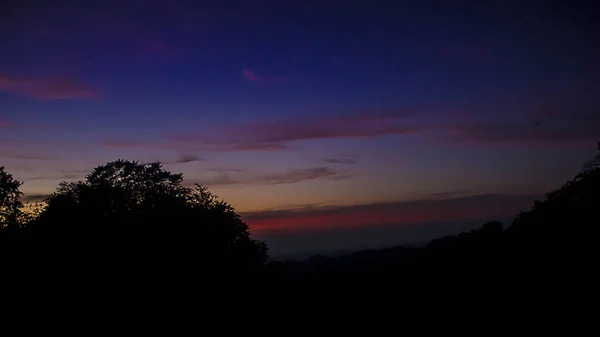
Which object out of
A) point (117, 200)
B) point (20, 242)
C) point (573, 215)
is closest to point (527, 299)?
point (573, 215)

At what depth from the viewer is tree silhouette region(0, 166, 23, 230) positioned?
3631cm

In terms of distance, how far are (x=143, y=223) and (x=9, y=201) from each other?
16.9 metres

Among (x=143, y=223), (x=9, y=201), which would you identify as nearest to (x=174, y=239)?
(x=143, y=223)

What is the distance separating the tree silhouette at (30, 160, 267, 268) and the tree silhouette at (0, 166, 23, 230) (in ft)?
11.3

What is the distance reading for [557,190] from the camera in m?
36.3

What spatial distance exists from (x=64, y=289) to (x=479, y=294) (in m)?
30.4

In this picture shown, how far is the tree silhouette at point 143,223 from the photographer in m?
29.4

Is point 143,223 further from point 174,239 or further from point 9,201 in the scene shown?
point 9,201

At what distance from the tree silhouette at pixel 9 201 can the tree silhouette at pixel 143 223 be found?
3431 millimetres

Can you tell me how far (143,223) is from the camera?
31406 mm

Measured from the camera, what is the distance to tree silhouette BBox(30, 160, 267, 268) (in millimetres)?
29375

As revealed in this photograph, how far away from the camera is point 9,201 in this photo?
3756 cm

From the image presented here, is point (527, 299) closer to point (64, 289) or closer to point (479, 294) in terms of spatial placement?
point (479, 294)

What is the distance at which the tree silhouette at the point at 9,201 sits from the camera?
3631cm
